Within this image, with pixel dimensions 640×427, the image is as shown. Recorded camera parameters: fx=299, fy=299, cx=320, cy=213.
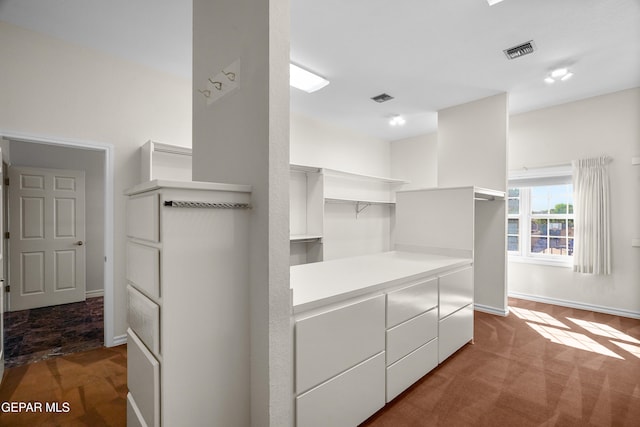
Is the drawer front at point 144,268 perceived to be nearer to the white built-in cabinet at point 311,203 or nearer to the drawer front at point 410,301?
the drawer front at point 410,301

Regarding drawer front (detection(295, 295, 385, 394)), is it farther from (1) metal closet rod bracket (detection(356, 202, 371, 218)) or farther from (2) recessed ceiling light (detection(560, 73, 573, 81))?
(1) metal closet rod bracket (detection(356, 202, 371, 218))

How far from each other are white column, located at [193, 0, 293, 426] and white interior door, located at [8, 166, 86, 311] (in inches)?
173

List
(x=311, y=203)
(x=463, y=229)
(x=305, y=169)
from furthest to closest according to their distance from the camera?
(x=311, y=203) → (x=305, y=169) → (x=463, y=229)

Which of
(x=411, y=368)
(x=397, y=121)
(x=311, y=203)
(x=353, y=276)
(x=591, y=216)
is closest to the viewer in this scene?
(x=353, y=276)

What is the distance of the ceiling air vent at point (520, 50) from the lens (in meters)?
2.73

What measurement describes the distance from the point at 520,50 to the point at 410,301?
259 centimetres

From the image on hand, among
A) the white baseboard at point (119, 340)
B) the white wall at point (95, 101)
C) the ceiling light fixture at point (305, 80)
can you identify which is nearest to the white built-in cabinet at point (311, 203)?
the ceiling light fixture at point (305, 80)

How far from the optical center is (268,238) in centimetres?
127

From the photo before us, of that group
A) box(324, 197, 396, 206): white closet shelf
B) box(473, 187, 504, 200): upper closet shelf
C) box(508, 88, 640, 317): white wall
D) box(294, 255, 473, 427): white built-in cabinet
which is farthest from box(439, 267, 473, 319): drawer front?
box(508, 88, 640, 317): white wall

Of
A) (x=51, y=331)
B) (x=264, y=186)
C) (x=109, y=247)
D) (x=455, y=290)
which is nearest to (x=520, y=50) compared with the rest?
(x=455, y=290)

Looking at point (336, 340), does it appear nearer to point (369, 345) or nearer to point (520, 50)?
point (369, 345)

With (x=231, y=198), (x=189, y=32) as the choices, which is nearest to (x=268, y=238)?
(x=231, y=198)

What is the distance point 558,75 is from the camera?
3205 mm

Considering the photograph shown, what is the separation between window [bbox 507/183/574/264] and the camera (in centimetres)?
435
